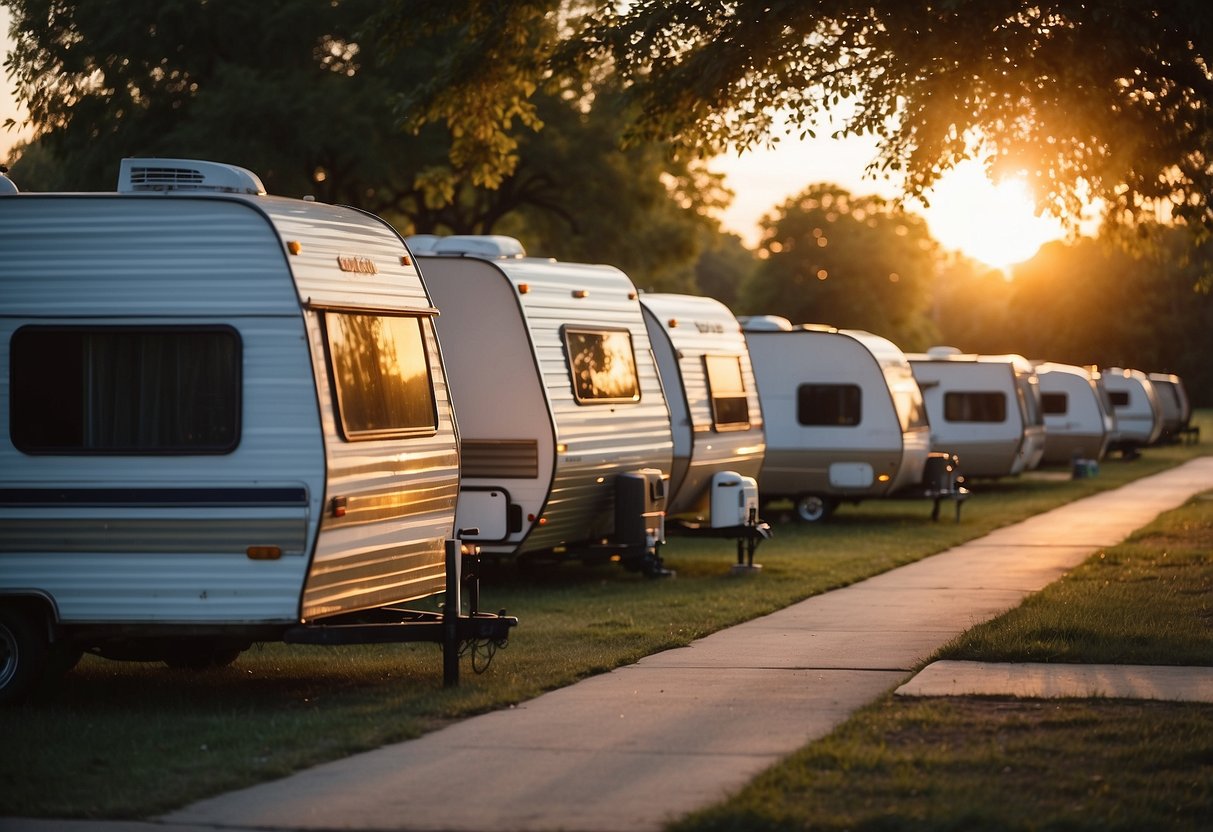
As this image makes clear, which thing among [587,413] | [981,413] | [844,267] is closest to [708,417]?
[587,413]

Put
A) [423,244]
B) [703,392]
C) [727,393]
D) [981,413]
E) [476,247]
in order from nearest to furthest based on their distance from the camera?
[476,247] < [423,244] < [703,392] < [727,393] < [981,413]

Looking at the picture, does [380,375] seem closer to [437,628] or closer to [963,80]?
[437,628]

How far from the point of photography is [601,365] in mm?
17422

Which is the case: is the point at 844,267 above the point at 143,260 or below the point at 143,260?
above

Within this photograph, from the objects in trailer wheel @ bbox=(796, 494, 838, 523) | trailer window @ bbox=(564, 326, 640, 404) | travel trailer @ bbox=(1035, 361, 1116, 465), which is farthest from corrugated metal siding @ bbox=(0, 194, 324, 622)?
travel trailer @ bbox=(1035, 361, 1116, 465)

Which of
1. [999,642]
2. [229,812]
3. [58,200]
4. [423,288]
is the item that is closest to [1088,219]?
[999,642]

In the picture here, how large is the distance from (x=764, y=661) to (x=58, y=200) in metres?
5.35

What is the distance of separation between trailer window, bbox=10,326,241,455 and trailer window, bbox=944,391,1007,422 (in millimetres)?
24474

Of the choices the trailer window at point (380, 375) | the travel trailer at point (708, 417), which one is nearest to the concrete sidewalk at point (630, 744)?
the trailer window at point (380, 375)

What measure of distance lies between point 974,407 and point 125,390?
81.3 feet

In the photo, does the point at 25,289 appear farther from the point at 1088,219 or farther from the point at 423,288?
the point at 1088,219

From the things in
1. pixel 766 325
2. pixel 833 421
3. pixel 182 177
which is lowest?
pixel 833 421

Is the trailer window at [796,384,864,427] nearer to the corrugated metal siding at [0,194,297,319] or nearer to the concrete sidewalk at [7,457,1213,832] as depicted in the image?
the concrete sidewalk at [7,457,1213,832]

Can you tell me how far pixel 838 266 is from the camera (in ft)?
312
